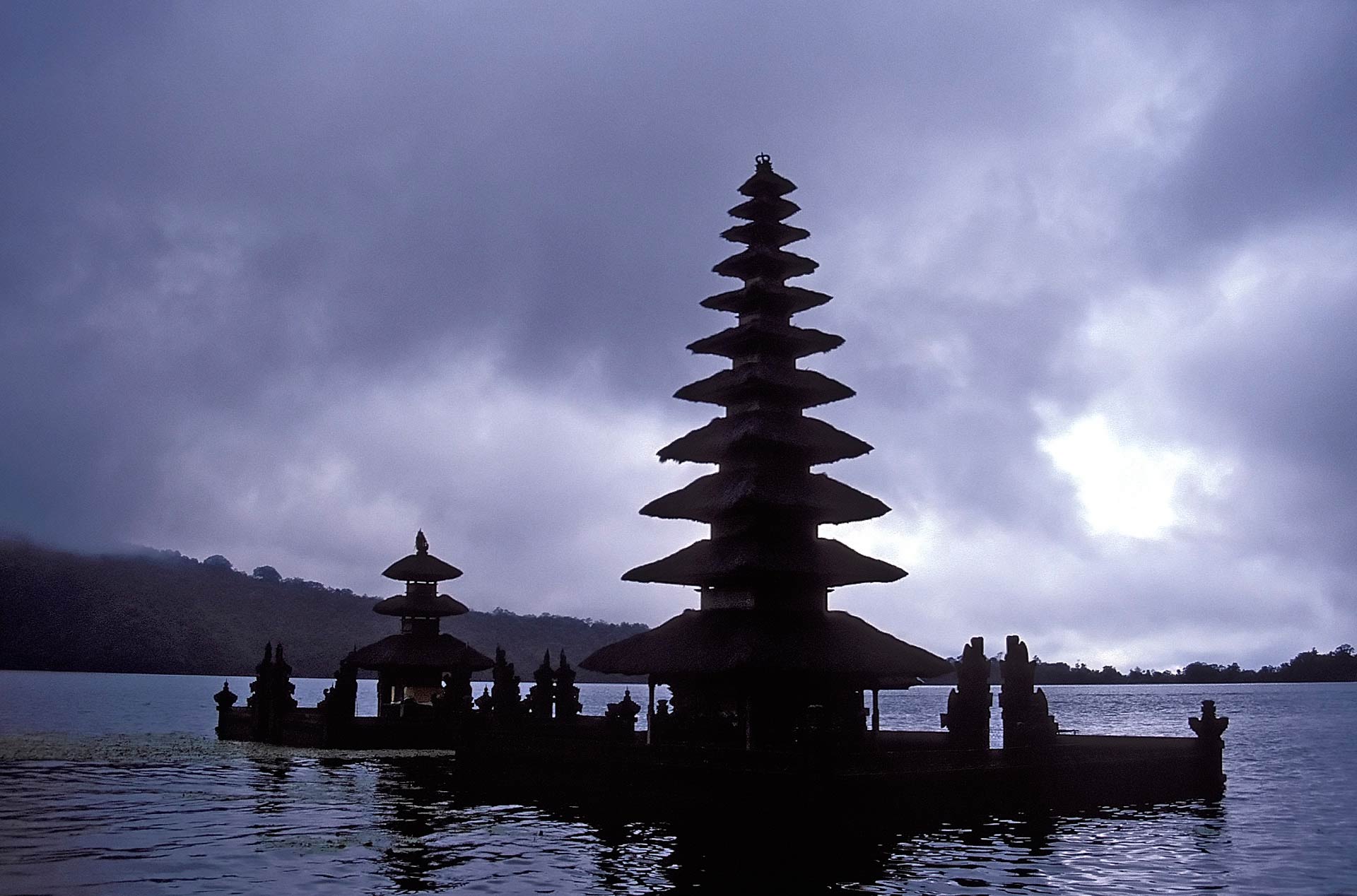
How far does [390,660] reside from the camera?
5103cm

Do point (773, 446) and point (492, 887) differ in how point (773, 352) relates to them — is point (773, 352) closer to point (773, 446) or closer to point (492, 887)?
point (773, 446)

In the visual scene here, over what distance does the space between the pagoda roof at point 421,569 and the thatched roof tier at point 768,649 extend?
18.6 meters

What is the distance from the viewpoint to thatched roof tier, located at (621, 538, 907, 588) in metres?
33.4

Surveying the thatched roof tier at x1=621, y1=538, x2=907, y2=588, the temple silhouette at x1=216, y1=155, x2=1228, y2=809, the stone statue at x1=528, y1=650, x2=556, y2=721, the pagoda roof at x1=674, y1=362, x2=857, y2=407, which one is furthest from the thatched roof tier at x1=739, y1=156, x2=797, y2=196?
the stone statue at x1=528, y1=650, x2=556, y2=721

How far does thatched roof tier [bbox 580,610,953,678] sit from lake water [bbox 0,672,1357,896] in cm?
474

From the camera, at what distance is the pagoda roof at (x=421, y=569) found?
52906 millimetres

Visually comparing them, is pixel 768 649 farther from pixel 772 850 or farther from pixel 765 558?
pixel 772 850

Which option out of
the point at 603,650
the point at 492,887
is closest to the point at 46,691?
the point at 603,650

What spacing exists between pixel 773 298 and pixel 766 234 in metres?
2.29

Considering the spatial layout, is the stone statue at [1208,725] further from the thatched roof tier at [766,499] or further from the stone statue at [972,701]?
the thatched roof tier at [766,499]

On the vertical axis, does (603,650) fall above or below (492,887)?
above

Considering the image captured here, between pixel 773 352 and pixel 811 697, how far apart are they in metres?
10.4

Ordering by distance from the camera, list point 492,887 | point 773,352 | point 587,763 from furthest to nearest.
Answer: point 773,352, point 587,763, point 492,887

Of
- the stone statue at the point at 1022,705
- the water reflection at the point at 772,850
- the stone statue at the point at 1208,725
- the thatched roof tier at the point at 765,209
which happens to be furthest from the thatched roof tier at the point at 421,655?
the stone statue at the point at 1208,725
